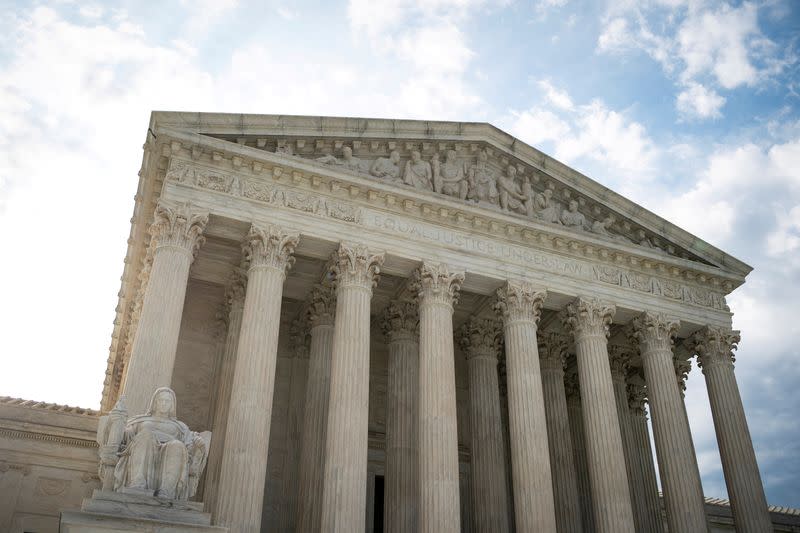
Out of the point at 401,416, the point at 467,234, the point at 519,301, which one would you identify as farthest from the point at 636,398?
the point at 401,416

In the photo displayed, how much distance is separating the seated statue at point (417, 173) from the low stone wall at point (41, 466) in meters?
13.7

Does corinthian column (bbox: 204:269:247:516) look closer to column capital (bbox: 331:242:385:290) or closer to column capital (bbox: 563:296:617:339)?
column capital (bbox: 331:242:385:290)

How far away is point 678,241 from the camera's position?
A: 27750 millimetres

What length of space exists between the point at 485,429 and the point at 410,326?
4.41 meters

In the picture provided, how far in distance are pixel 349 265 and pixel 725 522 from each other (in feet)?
73.1

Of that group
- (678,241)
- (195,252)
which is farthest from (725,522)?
(195,252)

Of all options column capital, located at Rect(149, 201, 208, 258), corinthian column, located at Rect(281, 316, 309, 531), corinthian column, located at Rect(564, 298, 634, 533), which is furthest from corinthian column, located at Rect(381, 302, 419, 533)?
column capital, located at Rect(149, 201, 208, 258)

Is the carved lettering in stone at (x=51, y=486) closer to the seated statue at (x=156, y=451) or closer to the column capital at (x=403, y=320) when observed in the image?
the column capital at (x=403, y=320)

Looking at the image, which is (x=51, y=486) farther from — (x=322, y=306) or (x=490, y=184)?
(x=490, y=184)

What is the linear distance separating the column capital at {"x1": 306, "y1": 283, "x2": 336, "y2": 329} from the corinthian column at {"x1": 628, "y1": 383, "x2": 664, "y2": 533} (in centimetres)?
1329

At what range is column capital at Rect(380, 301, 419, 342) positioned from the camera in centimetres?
2545

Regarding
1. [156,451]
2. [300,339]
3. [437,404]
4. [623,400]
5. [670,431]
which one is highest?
[300,339]

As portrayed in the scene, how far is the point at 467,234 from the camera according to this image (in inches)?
953

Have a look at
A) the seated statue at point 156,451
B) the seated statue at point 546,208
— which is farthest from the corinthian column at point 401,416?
the seated statue at point 156,451
